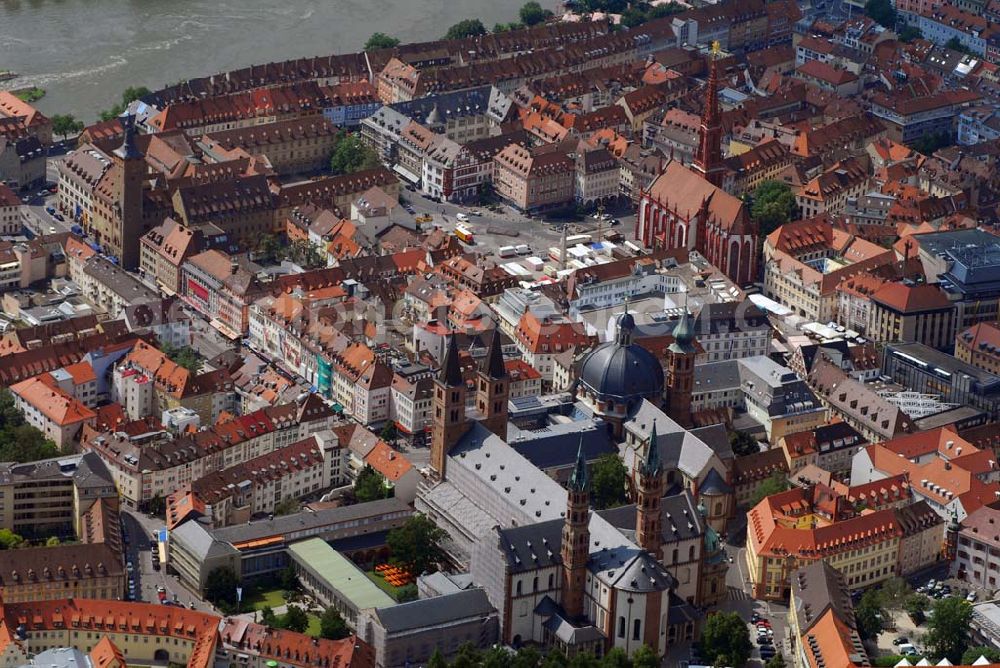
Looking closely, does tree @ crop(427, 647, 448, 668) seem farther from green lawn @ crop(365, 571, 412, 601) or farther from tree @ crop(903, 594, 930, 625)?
tree @ crop(903, 594, 930, 625)

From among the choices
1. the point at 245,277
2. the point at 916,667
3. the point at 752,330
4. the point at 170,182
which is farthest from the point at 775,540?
the point at 170,182

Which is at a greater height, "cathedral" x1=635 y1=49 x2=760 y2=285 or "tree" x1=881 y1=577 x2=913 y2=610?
"cathedral" x1=635 y1=49 x2=760 y2=285

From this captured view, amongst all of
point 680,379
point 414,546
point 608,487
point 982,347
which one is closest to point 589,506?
point 608,487

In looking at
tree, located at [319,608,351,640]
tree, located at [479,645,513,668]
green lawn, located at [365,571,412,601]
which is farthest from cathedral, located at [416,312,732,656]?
tree, located at [319,608,351,640]

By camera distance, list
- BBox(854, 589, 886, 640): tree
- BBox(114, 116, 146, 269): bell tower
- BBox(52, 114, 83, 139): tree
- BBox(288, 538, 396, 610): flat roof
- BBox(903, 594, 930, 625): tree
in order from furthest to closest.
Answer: BBox(52, 114, 83, 139): tree, BBox(114, 116, 146, 269): bell tower, BBox(903, 594, 930, 625): tree, BBox(854, 589, 886, 640): tree, BBox(288, 538, 396, 610): flat roof

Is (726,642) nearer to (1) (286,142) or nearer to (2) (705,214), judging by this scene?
(2) (705,214)

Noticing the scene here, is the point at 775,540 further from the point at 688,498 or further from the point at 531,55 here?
the point at 531,55

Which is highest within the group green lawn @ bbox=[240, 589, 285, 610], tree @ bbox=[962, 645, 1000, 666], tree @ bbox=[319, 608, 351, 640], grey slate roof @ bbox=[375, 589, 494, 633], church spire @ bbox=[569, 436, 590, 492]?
church spire @ bbox=[569, 436, 590, 492]
